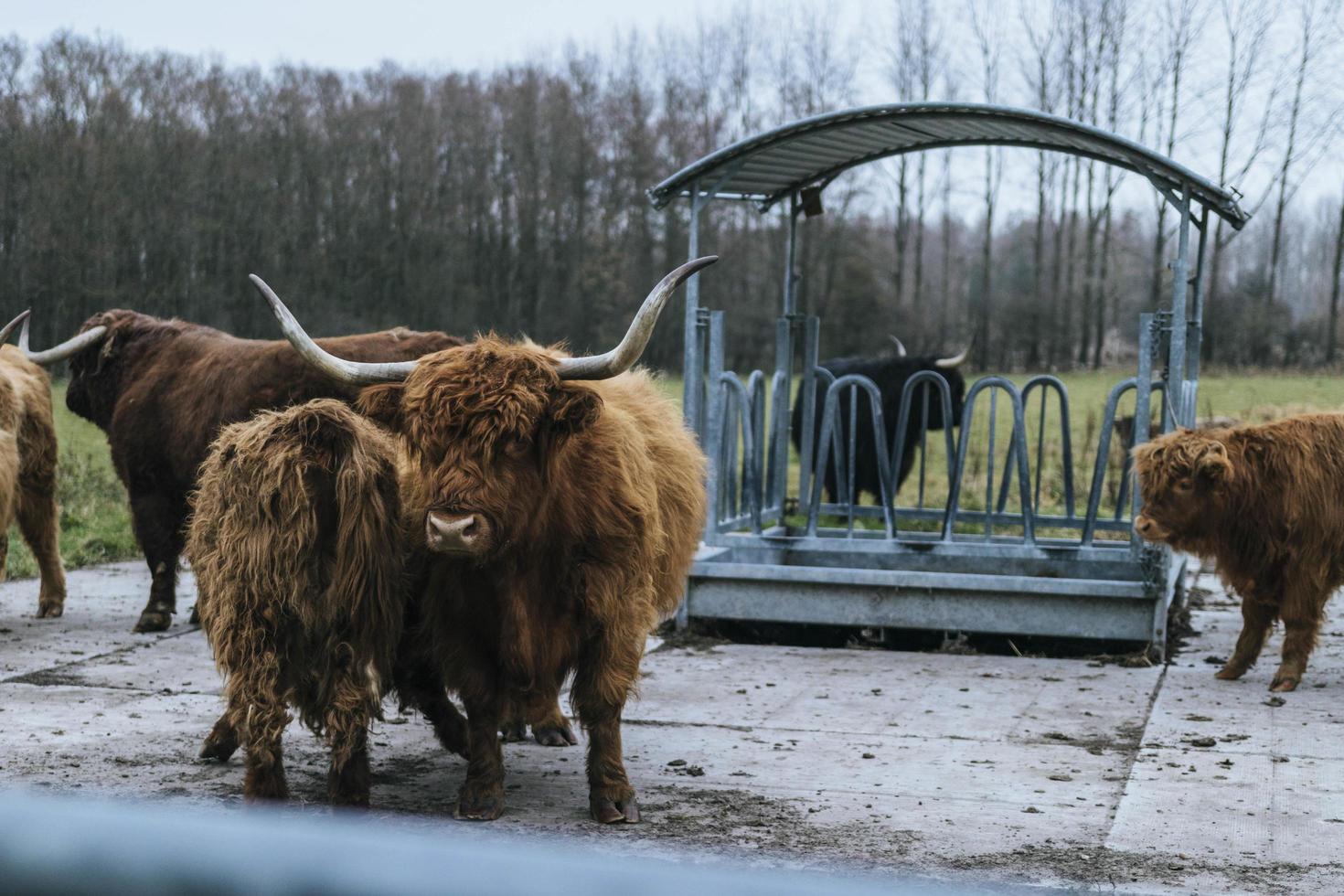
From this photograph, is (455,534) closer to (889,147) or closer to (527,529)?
(527,529)

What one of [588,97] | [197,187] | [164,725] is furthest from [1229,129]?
[164,725]

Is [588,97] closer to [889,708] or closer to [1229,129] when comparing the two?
[1229,129]

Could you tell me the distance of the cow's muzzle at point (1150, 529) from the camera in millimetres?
6867

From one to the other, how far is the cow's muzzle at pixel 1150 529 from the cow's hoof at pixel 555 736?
3.06 m

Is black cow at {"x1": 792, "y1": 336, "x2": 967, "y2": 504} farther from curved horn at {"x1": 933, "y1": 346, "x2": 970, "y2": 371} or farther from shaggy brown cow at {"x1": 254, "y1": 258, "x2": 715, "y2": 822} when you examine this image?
shaggy brown cow at {"x1": 254, "y1": 258, "x2": 715, "y2": 822}

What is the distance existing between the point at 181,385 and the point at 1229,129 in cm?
2542

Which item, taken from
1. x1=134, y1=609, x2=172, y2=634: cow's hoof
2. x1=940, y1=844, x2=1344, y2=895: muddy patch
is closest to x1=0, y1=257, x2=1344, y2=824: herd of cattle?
x1=940, y1=844, x2=1344, y2=895: muddy patch

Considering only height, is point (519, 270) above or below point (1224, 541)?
above

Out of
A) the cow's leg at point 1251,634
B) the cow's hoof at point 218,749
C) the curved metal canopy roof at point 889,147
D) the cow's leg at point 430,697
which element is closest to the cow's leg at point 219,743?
the cow's hoof at point 218,749

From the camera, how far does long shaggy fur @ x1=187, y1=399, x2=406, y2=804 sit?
4164 millimetres

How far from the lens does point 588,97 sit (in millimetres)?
31812

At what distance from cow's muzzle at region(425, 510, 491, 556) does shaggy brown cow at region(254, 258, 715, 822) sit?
0.07 meters

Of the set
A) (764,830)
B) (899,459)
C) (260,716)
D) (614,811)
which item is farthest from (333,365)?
(899,459)

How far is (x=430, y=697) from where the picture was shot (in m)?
4.99
